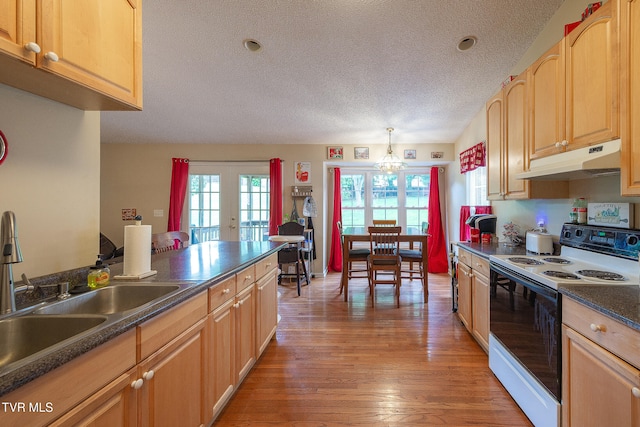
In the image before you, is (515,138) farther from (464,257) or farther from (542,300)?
(542,300)

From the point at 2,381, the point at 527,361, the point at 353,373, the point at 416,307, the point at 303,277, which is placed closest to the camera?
the point at 2,381

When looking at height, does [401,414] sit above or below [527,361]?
below

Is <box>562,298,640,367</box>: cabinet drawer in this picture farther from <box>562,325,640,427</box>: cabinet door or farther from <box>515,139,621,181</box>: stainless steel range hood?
<box>515,139,621,181</box>: stainless steel range hood

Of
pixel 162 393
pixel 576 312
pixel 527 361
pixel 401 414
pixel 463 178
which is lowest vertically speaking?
pixel 401 414

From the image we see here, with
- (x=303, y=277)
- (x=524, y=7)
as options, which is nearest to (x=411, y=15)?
(x=524, y=7)

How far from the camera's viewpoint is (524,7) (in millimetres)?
2195

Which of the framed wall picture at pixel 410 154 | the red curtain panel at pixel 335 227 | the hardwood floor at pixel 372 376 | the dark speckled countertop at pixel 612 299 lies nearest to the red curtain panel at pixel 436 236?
the framed wall picture at pixel 410 154

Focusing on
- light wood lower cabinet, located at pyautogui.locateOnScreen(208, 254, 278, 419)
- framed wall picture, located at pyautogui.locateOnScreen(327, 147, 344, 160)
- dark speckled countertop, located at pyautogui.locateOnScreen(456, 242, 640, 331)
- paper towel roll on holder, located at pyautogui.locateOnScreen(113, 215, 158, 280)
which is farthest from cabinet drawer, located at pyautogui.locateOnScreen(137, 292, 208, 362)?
framed wall picture, located at pyautogui.locateOnScreen(327, 147, 344, 160)

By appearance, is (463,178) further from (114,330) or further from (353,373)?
(114,330)

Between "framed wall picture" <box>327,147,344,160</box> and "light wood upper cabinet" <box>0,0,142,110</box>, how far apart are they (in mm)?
3652

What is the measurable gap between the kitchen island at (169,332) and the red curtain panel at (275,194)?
7.75ft

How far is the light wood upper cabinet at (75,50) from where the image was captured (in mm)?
906

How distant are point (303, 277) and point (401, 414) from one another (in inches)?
125

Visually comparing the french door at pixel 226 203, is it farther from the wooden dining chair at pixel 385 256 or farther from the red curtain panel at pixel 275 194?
the wooden dining chair at pixel 385 256
